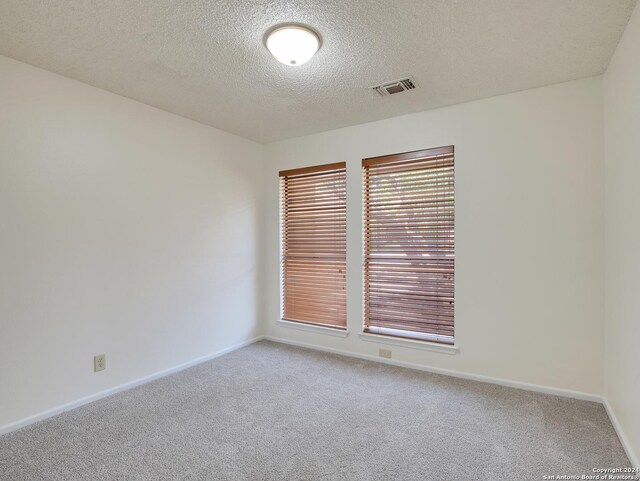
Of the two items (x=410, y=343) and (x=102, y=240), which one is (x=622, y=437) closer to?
(x=410, y=343)

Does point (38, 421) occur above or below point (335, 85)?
below

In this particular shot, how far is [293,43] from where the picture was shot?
2.02 m

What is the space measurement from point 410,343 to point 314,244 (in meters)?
1.53

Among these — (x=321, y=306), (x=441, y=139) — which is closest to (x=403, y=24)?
(x=441, y=139)

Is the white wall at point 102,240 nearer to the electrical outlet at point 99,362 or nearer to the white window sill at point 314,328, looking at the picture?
the electrical outlet at point 99,362

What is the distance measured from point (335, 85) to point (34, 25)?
194 cm

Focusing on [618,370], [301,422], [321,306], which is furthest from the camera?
[321,306]

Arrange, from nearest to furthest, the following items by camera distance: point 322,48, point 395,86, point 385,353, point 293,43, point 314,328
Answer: point 293,43 → point 322,48 → point 395,86 → point 385,353 → point 314,328

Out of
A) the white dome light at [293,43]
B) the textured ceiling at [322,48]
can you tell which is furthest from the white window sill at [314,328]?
the white dome light at [293,43]

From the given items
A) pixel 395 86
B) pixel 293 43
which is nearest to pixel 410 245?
pixel 395 86

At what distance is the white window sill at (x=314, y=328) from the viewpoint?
3.79m

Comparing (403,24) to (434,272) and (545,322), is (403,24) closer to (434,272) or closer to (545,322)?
(434,272)

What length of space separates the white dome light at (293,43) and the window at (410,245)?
1.63m

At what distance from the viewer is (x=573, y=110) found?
2.64 meters
